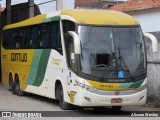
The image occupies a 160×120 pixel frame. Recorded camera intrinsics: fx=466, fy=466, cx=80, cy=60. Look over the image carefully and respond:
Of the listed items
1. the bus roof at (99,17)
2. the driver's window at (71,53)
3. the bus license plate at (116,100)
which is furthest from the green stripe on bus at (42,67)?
the bus license plate at (116,100)

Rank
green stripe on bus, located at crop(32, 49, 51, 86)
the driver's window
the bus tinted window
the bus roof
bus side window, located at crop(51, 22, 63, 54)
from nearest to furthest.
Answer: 1. the driver's window
2. the bus roof
3. bus side window, located at crop(51, 22, 63, 54)
4. the bus tinted window
5. green stripe on bus, located at crop(32, 49, 51, 86)

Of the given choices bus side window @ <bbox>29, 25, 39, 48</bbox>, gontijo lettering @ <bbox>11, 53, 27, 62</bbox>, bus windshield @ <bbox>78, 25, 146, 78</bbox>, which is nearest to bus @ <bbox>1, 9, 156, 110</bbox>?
bus windshield @ <bbox>78, 25, 146, 78</bbox>

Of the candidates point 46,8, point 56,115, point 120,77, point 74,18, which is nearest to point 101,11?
point 74,18

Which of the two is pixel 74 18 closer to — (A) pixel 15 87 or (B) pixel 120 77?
(B) pixel 120 77

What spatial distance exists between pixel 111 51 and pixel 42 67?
4259mm

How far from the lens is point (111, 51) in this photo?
14.3 meters

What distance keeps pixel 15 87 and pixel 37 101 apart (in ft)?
10.8

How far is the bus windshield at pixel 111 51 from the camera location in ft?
46.3

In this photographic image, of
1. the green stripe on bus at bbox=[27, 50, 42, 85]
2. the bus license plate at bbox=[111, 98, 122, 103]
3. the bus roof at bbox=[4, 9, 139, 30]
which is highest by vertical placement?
the bus roof at bbox=[4, 9, 139, 30]

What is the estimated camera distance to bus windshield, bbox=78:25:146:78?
14109mm

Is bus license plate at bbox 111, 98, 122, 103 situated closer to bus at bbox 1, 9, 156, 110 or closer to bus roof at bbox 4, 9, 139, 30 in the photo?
bus at bbox 1, 9, 156, 110

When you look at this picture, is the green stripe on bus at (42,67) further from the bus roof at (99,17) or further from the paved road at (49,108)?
the bus roof at (99,17)

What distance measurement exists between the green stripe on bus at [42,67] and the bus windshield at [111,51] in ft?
9.77

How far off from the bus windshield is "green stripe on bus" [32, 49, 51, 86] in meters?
2.98
